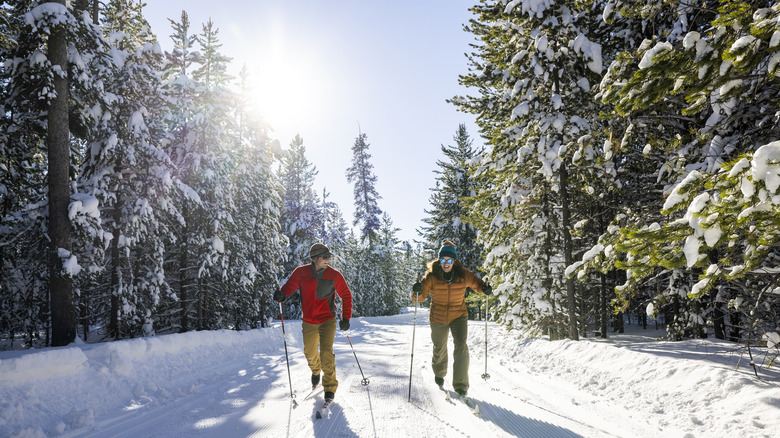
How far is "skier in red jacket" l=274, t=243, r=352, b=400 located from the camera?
21.6 ft

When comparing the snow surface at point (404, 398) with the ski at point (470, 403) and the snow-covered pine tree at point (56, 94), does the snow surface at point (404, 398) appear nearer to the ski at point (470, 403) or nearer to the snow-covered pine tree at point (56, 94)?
the ski at point (470, 403)

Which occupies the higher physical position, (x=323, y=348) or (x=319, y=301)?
(x=319, y=301)

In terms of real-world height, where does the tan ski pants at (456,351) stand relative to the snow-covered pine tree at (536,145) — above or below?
below

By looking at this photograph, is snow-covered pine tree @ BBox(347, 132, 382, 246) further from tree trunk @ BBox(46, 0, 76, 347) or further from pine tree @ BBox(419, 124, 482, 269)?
tree trunk @ BBox(46, 0, 76, 347)

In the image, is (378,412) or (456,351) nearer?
(378,412)

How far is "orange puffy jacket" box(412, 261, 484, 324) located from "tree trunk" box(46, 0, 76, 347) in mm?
8863

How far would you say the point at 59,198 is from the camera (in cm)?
967

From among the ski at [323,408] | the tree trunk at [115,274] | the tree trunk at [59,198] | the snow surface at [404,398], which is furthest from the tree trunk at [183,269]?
the ski at [323,408]

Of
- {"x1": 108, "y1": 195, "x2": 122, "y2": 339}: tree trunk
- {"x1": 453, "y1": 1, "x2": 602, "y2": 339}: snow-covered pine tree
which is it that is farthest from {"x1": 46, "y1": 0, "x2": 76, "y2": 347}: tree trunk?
{"x1": 453, "y1": 1, "x2": 602, "y2": 339}: snow-covered pine tree

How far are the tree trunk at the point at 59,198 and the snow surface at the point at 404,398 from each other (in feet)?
6.32

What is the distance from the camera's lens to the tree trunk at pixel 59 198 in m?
9.37

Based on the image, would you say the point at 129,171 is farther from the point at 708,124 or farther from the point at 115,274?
the point at 708,124

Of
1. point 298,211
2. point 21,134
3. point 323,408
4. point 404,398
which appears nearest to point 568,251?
point 404,398

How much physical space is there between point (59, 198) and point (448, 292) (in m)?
9.86
